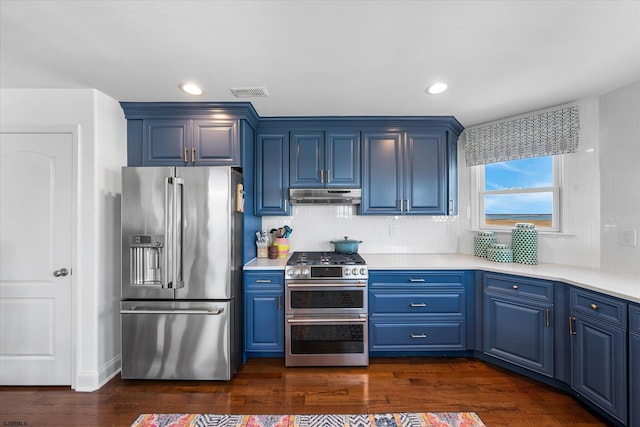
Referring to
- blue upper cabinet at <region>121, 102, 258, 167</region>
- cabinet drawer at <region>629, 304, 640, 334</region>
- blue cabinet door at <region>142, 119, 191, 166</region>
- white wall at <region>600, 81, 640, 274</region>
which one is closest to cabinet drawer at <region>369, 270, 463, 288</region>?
cabinet drawer at <region>629, 304, 640, 334</region>

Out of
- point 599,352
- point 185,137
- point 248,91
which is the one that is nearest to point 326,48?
point 248,91

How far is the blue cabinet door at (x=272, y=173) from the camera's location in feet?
9.82

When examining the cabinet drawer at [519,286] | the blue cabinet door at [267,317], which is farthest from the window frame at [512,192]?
the blue cabinet door at [267,317]

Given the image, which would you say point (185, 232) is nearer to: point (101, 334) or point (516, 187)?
point (101, 334)

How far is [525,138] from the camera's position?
285 cm

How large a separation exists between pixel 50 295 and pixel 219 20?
2.43 m

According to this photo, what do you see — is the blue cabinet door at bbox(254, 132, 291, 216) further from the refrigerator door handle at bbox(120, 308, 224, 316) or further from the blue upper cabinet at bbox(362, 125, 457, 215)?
the refrigerator door handle at bbox(120, 308, 224, 316)

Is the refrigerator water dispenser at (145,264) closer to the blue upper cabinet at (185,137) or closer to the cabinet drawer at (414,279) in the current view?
the blue upper cabinet at (185,137)

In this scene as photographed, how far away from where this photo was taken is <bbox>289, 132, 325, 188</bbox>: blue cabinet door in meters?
3.01

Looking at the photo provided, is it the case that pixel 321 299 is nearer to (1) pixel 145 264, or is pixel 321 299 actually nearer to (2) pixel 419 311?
(2) pixel 419 311

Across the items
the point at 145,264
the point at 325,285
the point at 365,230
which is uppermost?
the point at 365,230

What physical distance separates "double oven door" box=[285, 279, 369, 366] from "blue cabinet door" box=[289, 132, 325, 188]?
106 cm

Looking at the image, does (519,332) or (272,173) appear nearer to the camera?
(519,332)

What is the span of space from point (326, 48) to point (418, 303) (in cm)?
222
